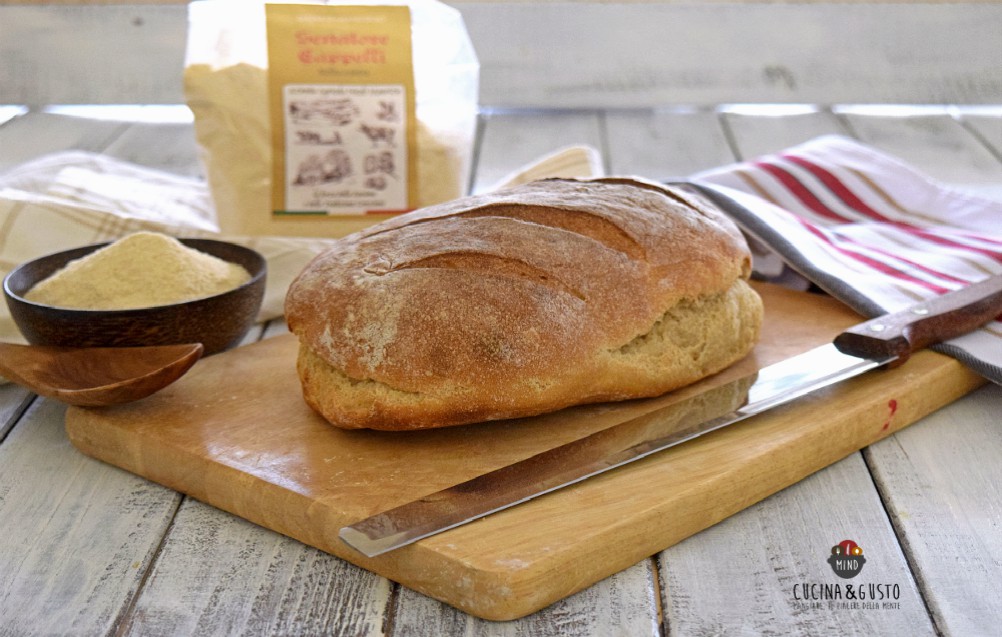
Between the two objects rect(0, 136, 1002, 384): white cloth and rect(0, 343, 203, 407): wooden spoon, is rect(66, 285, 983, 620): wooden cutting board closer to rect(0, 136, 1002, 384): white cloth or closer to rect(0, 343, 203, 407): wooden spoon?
rect(0, 343, 203, 407): wooden spoon

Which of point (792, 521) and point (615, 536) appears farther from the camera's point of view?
point (792, 521)

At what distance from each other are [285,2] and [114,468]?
37.4 inches

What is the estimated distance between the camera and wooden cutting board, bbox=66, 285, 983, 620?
3.25 ft

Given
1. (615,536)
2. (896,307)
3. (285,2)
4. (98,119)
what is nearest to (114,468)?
(615,536)

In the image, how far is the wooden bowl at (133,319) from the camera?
1345 millimetres

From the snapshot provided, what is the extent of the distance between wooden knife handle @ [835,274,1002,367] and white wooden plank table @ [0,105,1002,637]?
3.8 inches

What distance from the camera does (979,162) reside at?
255cm

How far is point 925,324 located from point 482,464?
0.63 meters

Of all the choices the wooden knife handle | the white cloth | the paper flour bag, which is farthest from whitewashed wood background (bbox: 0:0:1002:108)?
the wooden knife handle

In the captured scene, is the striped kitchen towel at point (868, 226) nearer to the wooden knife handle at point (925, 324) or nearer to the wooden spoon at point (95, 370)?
the wooden knife handle at point (925, 324)

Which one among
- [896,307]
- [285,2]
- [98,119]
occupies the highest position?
[285,2]

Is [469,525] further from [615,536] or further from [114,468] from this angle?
[114,468]

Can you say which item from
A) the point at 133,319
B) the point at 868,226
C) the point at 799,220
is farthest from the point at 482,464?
the point at 868,226

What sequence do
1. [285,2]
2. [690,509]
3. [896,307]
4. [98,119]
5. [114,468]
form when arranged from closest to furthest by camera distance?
[690,509]
[114,468]
[896,307]
[285,2]
[98,119]
